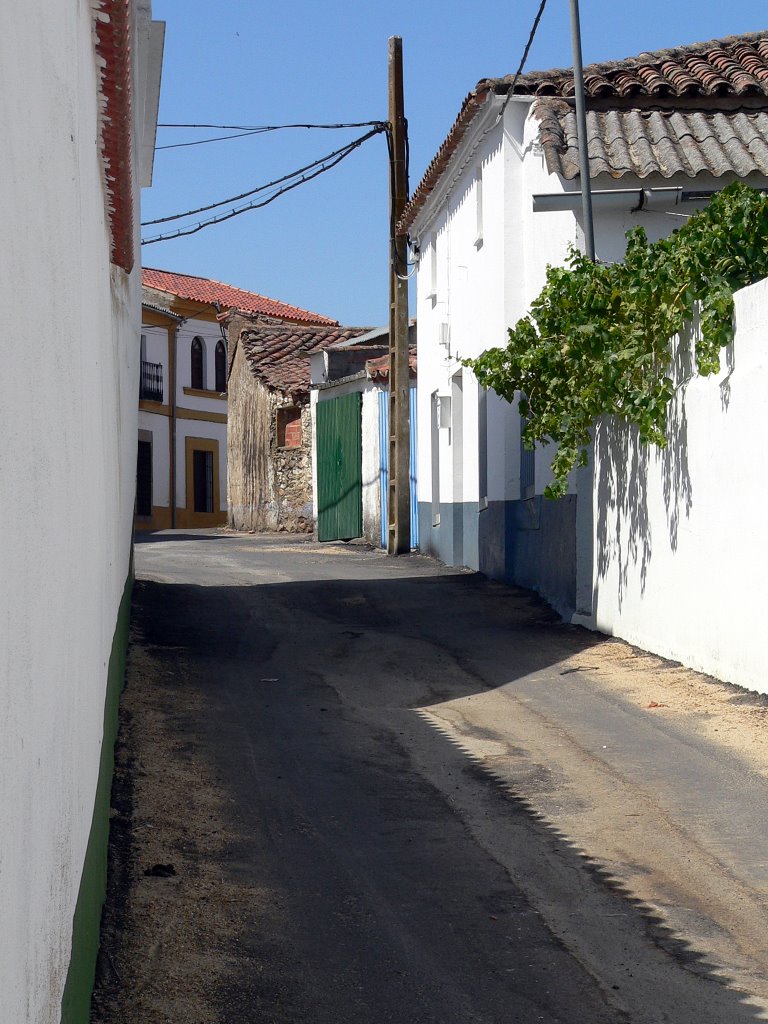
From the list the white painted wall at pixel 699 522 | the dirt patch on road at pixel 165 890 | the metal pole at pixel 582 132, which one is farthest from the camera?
the metal pole at pixel 582 132

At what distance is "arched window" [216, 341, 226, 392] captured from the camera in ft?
141

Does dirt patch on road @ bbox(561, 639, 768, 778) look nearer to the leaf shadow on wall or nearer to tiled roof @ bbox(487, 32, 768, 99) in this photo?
the leaf shadow on wall

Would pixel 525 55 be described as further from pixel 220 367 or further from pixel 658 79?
pixel 220 367

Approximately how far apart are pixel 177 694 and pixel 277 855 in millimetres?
3577

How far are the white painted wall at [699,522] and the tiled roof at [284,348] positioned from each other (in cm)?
1827

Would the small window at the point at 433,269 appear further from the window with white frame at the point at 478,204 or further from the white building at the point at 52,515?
the white building at the point at 52,515

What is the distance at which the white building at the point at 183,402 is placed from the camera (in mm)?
40250

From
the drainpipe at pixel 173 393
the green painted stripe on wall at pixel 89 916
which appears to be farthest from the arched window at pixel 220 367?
the green painted stripe on wall at pixel 89 916

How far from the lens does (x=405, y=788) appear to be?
274 inches

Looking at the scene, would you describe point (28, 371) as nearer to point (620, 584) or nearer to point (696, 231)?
point (696, 231)

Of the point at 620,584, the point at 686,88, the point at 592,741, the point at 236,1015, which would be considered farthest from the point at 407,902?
the point at 686,88

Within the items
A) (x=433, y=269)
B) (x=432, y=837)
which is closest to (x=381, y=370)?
(x=433, y=269)

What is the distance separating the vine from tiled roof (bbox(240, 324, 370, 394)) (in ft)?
57.1

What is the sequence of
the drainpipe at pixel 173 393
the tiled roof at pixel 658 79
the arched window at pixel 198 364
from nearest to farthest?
the tiled roof at pixel 658 79 < the drainpipe at pixel 173 393 < the arched window at pixel 198 364
